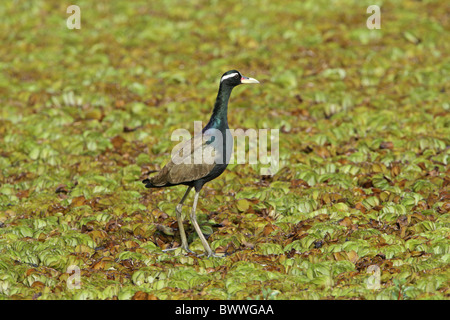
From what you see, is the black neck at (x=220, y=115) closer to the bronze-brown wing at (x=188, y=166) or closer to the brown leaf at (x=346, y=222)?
the bronze-brown wing at (x=188, y=166)

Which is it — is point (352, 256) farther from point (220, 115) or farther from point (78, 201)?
point (78, 201)

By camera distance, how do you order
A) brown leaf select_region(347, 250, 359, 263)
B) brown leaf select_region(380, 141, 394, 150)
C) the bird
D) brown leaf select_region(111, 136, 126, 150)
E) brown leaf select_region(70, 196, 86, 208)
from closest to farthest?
brown leaf select_region(347, 250, 359, 263)
the bird
brown leaf select_region(70, 196, 86, 208)
brown leaf select_region(380, 141, 394, 150)
brown leaf select_region(111, 136, 126, 150)

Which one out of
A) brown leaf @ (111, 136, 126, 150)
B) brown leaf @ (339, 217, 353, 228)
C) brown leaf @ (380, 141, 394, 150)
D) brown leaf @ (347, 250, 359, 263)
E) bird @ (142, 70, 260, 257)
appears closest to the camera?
brown leaf @ (347, 250, 359, 263)

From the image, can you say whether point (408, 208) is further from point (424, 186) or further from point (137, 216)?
point (137, 216)

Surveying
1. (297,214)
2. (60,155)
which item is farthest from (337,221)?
(60,155)

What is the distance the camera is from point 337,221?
9539mm

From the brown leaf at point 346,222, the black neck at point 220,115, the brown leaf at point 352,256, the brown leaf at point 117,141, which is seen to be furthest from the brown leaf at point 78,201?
the brown leaf at point 352,256

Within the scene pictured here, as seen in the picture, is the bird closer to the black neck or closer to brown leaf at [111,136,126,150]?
the black neck

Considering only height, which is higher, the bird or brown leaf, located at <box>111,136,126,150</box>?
the bird

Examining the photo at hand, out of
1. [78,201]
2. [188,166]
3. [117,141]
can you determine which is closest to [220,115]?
[188,166]

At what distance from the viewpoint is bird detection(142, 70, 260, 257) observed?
8875 mm

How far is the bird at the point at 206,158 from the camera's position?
349 inches

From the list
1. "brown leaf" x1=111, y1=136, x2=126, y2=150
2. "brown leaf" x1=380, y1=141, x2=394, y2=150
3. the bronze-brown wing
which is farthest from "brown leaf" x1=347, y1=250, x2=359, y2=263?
"brown leaf" x1=111, y1=136, x2=126, y2=150

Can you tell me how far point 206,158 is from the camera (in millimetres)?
8875
